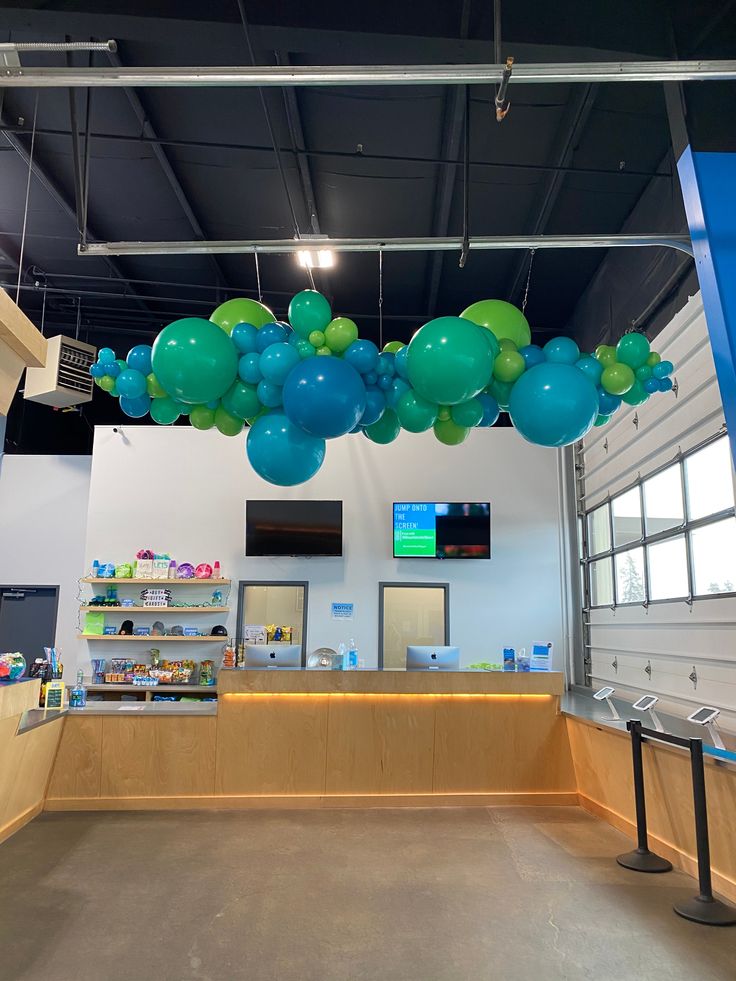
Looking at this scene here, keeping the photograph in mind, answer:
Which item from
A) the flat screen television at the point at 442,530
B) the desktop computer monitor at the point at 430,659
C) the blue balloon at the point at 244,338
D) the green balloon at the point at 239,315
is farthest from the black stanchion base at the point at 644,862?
the flat screen television at the point at 442,530

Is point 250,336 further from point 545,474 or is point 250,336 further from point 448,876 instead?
point 545,474

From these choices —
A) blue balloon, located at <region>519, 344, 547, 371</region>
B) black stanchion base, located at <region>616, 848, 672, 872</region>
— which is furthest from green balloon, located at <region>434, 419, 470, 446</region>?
black stanchion base, located at <region>616, 848, 672, 872</region>

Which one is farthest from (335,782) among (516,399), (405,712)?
(516,399)

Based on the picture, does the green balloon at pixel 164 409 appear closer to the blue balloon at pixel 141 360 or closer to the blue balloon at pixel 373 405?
the blue balloon at pixel 141 360

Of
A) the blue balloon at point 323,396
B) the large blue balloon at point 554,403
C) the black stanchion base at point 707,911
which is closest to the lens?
the black stanchion base at point 707,911

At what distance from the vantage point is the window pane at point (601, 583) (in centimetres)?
711

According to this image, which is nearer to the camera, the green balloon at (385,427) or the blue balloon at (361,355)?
the blue balloon at (361,355)

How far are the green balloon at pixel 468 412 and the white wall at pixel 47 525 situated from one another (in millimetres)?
7936

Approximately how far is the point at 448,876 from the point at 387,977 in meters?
1.16

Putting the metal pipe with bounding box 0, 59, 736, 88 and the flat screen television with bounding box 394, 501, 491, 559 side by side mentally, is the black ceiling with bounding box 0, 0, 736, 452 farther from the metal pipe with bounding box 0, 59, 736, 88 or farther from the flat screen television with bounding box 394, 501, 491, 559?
the flat screen television with bounding box 394, 501, 491, 559

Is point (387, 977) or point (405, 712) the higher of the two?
point (405, 712)

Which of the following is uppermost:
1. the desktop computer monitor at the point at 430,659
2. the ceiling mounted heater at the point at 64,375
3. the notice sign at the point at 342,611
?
the ceiling mounted heater at the point at 64,375

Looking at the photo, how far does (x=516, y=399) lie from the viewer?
140 inches

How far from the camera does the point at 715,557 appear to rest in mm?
4789
